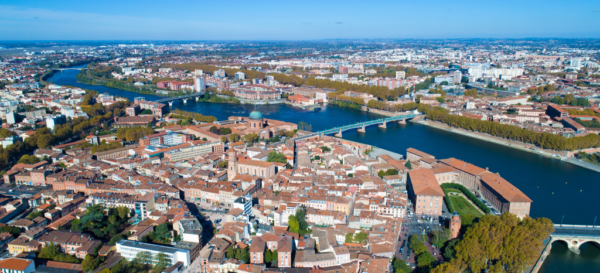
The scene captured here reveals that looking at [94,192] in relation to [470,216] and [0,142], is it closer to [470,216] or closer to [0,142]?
[0,142]

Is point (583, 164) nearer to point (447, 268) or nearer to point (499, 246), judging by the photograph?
point (499, 246)

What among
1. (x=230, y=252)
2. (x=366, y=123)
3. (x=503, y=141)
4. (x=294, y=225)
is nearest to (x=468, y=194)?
(x=294, y=225)

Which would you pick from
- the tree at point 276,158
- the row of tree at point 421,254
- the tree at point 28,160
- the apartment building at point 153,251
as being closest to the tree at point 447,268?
the row of tree at point 421,254

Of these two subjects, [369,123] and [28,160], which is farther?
[369,123]

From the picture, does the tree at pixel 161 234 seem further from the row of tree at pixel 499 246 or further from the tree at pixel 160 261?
the row of tree at pixel 499 246

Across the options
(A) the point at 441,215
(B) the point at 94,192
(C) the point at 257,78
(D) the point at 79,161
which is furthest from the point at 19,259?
(C) the point at 257,78
